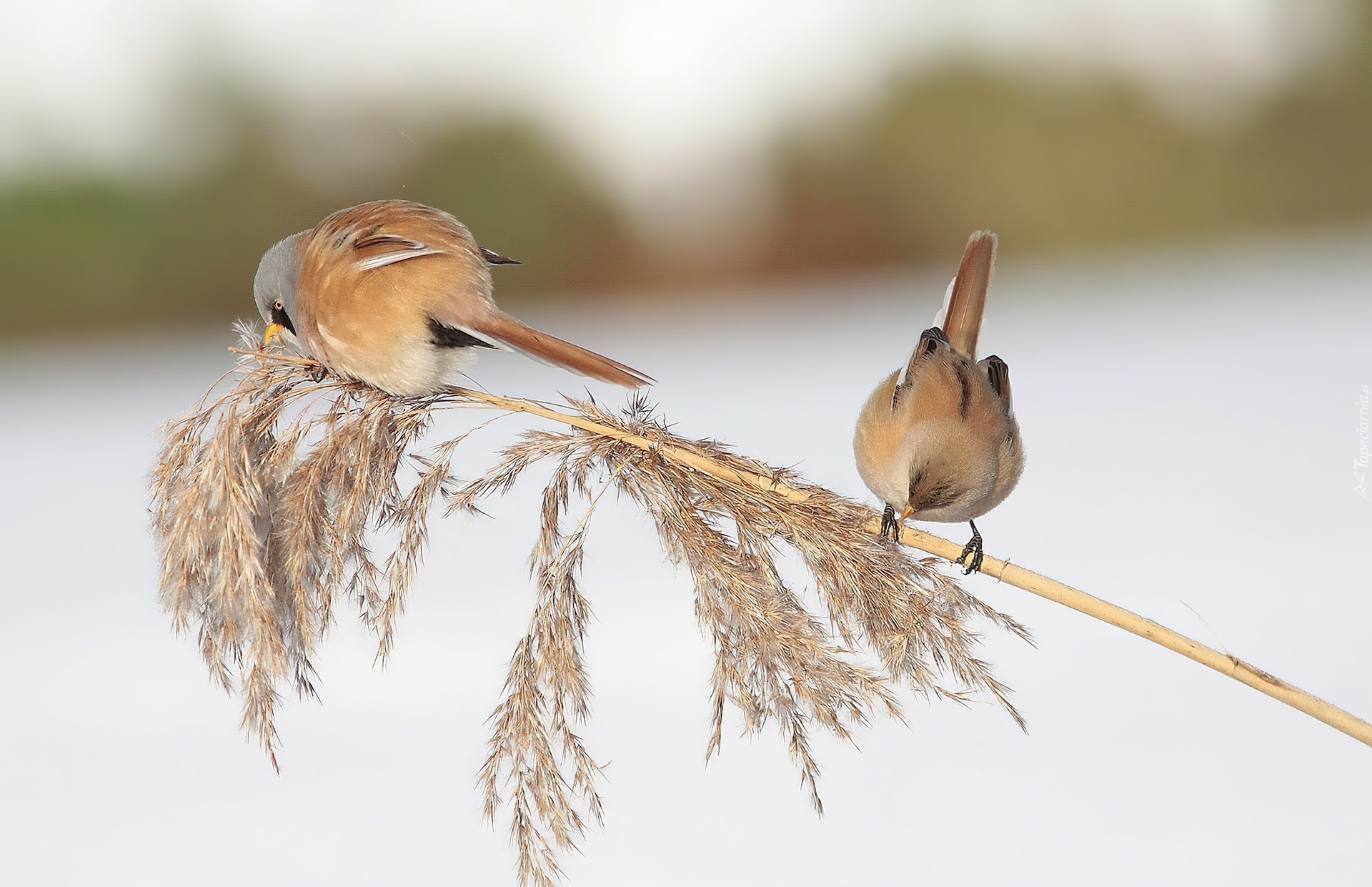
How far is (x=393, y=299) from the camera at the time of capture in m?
2.09

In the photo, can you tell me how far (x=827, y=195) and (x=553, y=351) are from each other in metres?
8.11

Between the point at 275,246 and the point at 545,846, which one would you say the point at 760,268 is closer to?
the point at 275,246

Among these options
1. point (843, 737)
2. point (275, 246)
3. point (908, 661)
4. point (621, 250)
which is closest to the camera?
point (843, 737)

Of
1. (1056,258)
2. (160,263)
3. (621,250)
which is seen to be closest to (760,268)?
(621,250)

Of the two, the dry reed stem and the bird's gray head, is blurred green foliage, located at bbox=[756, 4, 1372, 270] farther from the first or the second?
the dry reed stem

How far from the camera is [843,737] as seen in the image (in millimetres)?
1587

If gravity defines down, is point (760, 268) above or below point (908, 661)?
above

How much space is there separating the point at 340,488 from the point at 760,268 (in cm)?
835

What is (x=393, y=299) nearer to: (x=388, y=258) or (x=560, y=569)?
(x=388, y=258)

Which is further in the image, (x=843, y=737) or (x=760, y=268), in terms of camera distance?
(x=760, y=268)

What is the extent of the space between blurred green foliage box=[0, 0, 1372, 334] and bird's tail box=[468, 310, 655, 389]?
6.45m

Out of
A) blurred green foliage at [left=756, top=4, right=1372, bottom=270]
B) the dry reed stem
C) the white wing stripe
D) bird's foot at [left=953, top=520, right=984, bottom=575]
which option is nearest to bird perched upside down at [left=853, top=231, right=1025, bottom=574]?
bird's foot at [left=953, top=520, right=984, bottom=575]

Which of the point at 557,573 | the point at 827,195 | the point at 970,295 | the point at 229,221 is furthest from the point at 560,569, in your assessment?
the point at 827,195

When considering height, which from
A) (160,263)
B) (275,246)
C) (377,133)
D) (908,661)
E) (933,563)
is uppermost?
(377,133)
